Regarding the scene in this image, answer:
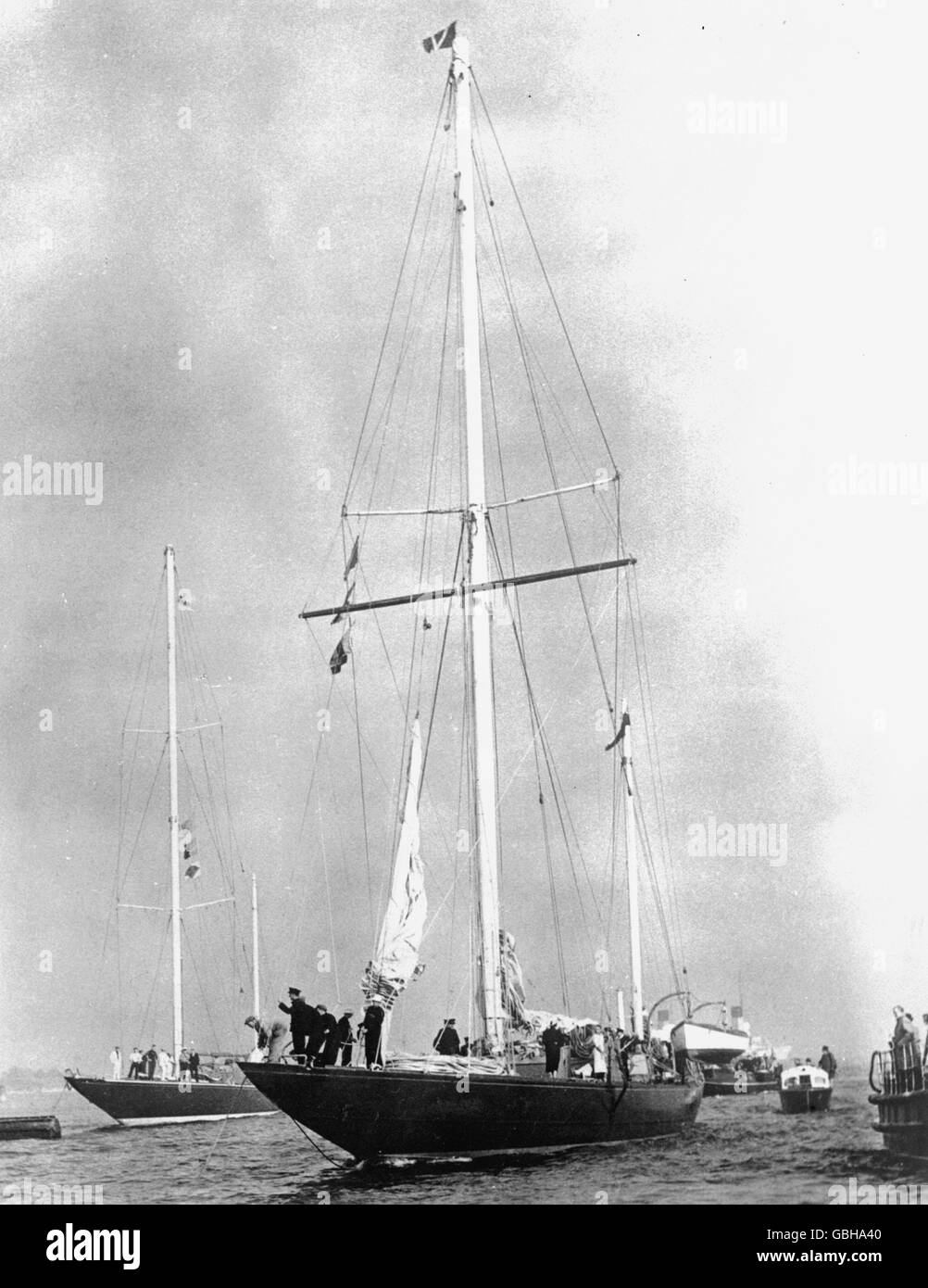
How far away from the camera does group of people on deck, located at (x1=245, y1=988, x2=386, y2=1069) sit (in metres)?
24.7

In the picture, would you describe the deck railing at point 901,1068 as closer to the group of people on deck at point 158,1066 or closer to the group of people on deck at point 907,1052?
the group of people on deck at point 907,1052

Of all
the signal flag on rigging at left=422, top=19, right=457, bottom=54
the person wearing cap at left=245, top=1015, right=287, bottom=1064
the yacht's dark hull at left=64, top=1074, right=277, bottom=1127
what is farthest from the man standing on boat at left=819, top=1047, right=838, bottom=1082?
the signal flag on rigging at left=422, top=19, right=457, bottom=54

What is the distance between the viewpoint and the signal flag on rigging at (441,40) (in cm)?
2678

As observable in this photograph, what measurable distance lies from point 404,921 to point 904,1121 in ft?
25.2

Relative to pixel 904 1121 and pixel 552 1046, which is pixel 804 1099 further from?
pixel 904 1121

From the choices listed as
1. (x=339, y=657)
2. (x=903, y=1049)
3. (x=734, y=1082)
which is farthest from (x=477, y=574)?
(x=734, y=1082)

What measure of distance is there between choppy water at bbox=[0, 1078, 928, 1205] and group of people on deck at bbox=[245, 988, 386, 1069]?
63.9 inches

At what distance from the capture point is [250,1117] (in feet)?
139

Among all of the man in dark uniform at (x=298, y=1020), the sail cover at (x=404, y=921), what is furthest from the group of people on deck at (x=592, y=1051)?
the man in dark uniform at (x=298, y=1020)

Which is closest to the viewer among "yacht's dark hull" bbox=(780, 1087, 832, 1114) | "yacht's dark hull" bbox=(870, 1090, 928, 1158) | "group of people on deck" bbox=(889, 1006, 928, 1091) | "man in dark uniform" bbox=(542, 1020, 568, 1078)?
"yacht's dark hull" bbox=(870, 1090, 928, 1158)

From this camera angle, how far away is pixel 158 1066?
1596 inches

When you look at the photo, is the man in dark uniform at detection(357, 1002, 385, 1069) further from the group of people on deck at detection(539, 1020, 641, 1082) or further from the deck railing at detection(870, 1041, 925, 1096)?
the deck railing at detection(870, 1041, 925, 1096)

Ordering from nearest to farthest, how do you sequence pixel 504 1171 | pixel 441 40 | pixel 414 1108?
pixel 504 1171, pixel 414 1108, pixel 441 40

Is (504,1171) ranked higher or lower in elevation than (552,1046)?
lower
